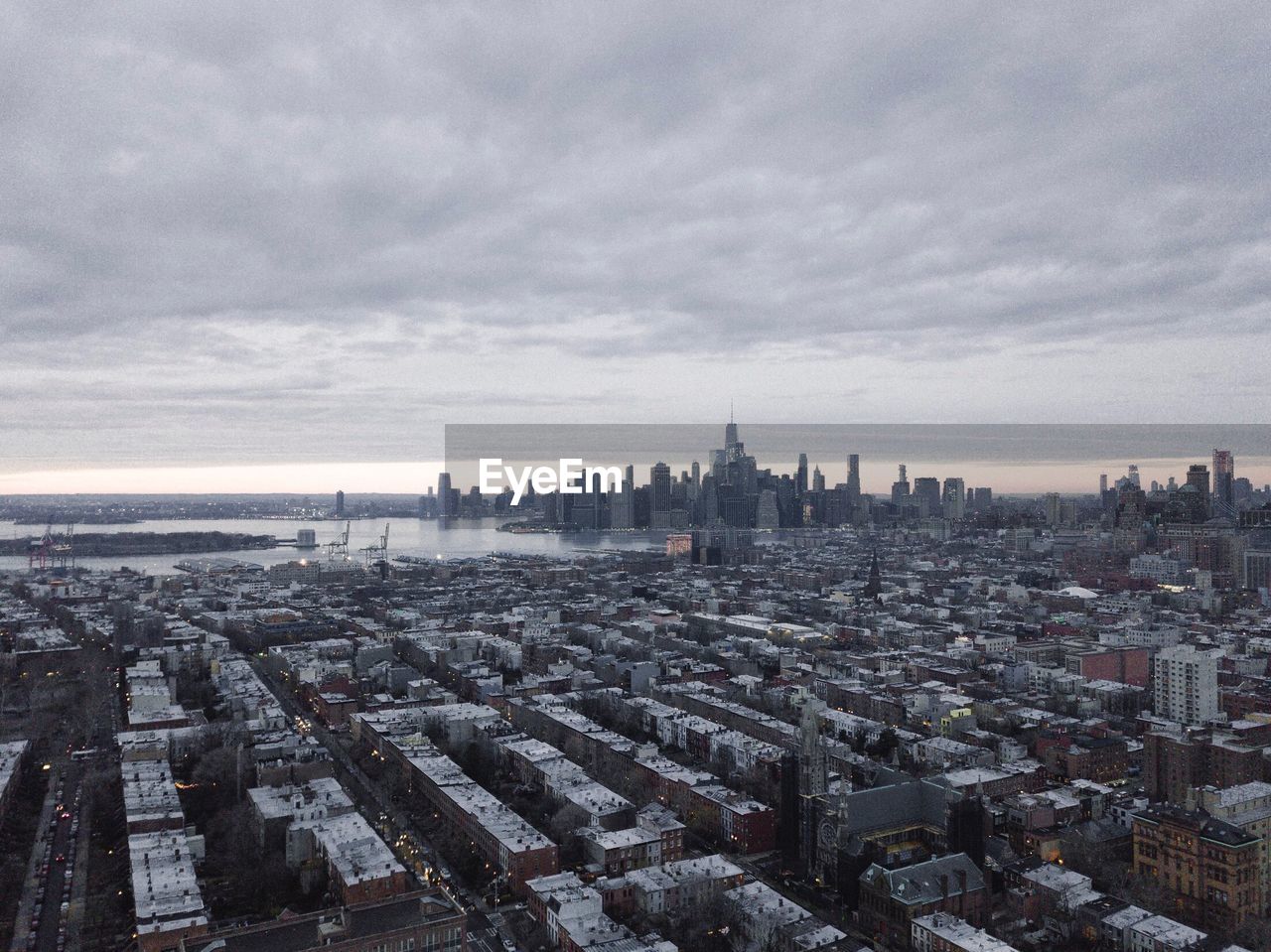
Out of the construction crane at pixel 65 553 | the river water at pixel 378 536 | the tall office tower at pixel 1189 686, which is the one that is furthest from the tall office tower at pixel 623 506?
the tall office tower at pixel 1189 686

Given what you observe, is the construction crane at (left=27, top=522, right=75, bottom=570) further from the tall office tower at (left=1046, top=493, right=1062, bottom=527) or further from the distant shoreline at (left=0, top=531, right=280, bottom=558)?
the tall office tower at (left=1046, top=493, right=1062, bottom=527)

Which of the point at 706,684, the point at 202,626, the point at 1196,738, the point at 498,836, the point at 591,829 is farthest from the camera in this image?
the point at 202,626

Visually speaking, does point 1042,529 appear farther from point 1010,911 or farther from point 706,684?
point 1010,911

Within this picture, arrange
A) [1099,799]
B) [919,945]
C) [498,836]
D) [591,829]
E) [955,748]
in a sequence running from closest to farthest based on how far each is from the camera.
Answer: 1. [919,945]
2. [498,836]
3. [591,829]
4. [1099,799]
5. [955,748]

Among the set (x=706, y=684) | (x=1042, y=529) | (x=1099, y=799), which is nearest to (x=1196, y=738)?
(x=1099, y=799)

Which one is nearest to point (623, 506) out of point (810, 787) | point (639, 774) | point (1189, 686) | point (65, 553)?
point (65, 553)

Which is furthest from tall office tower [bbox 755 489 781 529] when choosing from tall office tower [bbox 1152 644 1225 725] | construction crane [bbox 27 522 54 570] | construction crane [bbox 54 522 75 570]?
tall office tower [bbox 1152 644 1225 725]

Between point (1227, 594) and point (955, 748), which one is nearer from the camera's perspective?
point (955, 748)
